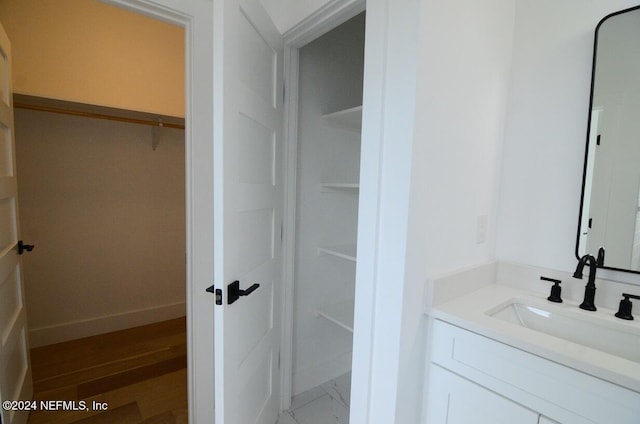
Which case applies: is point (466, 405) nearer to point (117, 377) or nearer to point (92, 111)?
point (117, 377)

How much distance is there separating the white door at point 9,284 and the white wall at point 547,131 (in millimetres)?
2356

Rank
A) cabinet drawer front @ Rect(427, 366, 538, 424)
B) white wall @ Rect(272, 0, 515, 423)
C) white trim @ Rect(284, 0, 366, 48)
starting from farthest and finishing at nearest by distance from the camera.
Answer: white trim @ Rect(284, 0, 366, 48) < white wall @ Rect(272, 0, 515, 423) < cabinet drawer front @ Rect(427, 366, 538, 424)

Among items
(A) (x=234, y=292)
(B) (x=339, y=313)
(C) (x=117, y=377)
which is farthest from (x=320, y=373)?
(C) (x=117, y=377)

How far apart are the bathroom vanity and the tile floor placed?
849mm

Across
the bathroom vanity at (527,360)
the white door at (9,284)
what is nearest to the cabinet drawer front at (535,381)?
the bathroom vanity at (527,360)

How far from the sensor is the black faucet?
1036 mm

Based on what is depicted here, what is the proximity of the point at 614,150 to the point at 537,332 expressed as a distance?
2.50 feet

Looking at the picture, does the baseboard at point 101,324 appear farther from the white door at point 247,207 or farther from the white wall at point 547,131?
the white wall at point 547,131

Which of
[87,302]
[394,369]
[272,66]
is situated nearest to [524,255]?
[394,369]

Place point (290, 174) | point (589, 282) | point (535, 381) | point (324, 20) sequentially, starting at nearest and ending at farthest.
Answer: point (535, 381) → point (589, 282) → point (324, 20) → point (290, 174)

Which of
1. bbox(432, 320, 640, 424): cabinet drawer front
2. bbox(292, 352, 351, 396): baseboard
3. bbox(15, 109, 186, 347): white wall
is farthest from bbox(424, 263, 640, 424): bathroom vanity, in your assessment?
bbox(15, 109, 186, 347): white wall

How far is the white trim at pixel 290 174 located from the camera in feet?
4.88

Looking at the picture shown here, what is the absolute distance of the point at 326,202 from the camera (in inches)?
77.2

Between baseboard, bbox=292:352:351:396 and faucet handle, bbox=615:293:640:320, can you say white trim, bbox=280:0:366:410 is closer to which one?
baseboard, bbox=292:352:351:396
